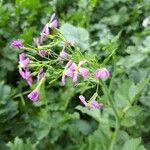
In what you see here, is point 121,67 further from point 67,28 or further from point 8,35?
point 8,35

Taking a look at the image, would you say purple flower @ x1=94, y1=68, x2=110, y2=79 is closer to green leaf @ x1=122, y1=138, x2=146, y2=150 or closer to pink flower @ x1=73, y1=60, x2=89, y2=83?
pink flower @ x1=73, y1=60, x2=89, y2=83

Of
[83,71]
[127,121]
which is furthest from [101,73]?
[127,121]

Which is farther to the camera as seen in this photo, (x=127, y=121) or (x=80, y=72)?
(x=127, y=121)

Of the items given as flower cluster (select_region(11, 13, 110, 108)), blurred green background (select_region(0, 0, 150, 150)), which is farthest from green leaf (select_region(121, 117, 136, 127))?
flower cluster (select_region(11, 13, 110, 108))

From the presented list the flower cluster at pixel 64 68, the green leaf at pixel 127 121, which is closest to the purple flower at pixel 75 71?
the flower cluster at pixel 64 68

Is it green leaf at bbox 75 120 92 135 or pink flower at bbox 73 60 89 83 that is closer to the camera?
pink flower at bbox 73 60 89 83

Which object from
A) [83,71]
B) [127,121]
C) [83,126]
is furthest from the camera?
[83,126]

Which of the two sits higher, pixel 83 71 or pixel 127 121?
pixel 83 71

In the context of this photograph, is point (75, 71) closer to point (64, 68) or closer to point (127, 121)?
point (64, 68)
